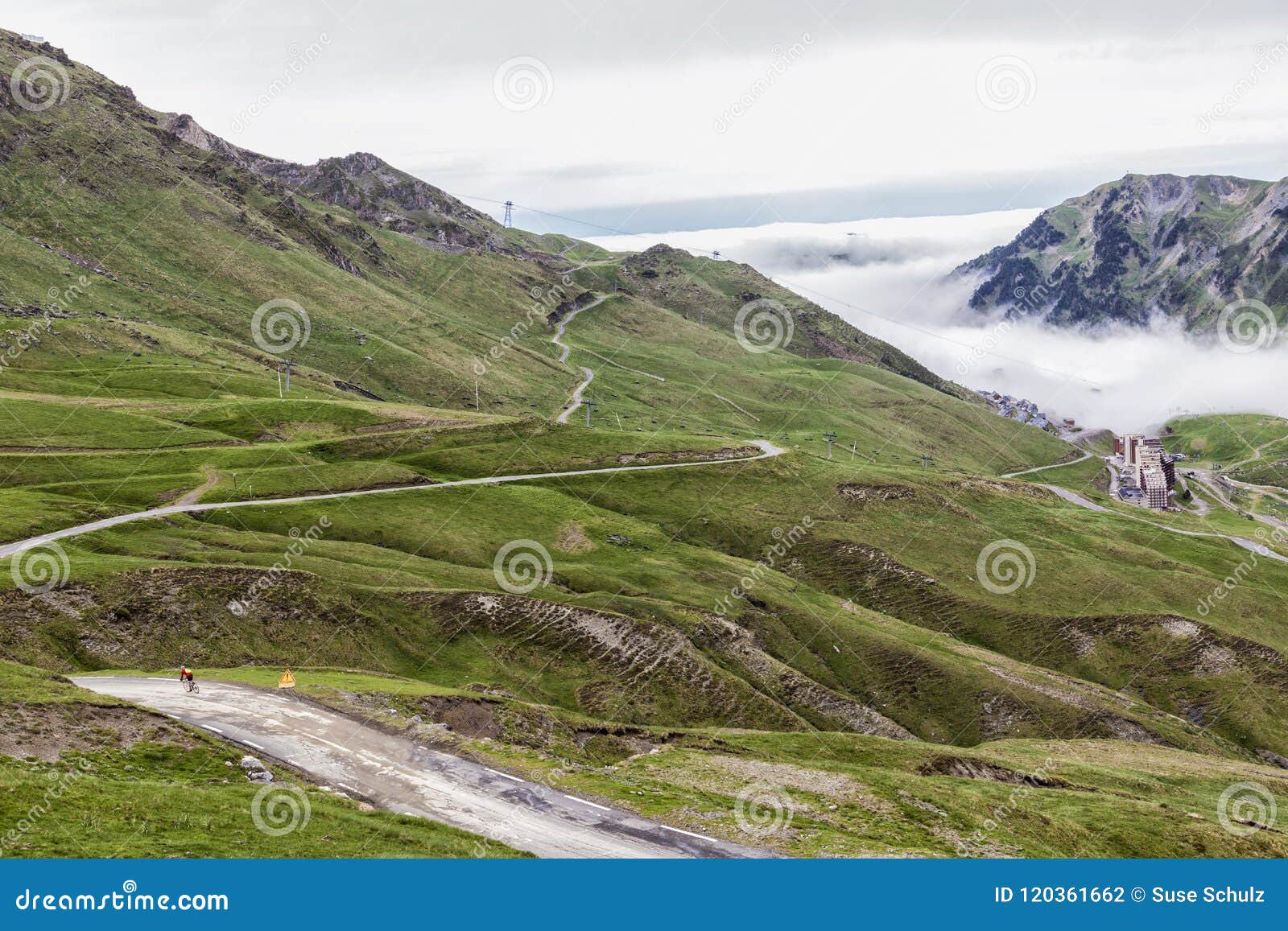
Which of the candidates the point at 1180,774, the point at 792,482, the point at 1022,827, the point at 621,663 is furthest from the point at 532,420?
the point at 1022,827

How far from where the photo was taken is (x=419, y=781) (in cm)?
5162

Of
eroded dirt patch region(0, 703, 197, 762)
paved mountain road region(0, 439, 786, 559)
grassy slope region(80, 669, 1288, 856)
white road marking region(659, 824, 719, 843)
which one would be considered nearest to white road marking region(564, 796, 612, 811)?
grassy slope region(80, 669, 1288, 856)

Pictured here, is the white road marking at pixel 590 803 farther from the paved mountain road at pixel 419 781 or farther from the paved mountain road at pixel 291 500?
the paved mountain road at pixel 291 500

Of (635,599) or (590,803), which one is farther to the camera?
(635,599)

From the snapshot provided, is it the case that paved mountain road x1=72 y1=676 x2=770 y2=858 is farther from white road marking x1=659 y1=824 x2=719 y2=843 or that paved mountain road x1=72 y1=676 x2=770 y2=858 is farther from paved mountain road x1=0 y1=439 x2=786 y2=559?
paved mountain road x1=0 y1=439 x2=786 y2=559

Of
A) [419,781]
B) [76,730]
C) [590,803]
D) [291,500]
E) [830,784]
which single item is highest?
[291,500]

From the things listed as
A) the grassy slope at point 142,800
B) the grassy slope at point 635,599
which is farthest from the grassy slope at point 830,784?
the grassy slope at point 142,800

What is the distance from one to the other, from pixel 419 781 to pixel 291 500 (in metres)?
91.8

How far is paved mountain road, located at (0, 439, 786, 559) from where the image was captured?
329ft

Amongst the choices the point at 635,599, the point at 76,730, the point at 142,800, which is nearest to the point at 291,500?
the point at 635,599

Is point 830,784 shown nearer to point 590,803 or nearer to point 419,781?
point 590,803

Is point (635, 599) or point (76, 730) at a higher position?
point (635, 599)

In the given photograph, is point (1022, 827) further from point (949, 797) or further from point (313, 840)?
point (313, 840)

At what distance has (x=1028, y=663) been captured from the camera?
465 feet
